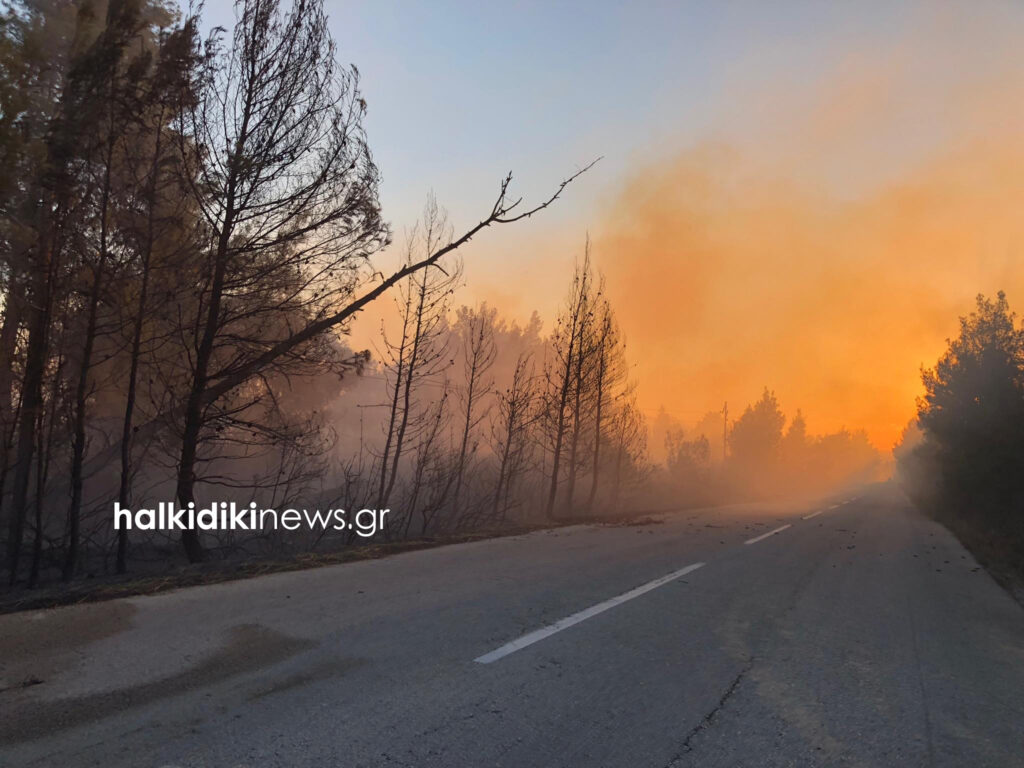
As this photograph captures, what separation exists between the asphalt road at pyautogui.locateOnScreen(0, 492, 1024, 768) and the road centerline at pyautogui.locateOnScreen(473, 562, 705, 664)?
0.03 metres

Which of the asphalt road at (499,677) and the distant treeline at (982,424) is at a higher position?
the distant treeline at (982,424)

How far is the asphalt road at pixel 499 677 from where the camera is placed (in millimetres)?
3027

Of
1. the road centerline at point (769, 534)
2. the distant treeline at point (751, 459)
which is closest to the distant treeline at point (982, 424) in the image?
the road centerline at point (769, 534)

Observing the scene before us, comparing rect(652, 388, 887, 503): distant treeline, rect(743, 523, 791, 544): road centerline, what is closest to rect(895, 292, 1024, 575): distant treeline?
rect(743, 523, 791, 544): road centerline

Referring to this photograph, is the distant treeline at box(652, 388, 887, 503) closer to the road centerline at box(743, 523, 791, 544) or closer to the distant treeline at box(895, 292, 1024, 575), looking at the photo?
the distant treeline at box(895, 292, 1024, 575)

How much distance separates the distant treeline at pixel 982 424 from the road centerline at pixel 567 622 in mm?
17098

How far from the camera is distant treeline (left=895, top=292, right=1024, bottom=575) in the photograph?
23328 mm

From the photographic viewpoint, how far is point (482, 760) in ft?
9.57

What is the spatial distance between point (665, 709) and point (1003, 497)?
27.7 meters

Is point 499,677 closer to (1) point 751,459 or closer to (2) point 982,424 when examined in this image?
(2) point 982,424

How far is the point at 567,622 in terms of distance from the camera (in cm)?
541

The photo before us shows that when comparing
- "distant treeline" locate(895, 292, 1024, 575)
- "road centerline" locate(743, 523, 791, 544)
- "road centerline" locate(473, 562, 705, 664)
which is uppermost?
"distant treeline" locate(895, 292, 1024, 575)

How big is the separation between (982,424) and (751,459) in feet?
154

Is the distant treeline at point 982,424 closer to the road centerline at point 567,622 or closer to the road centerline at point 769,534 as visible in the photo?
the road centerline at point 769,534
